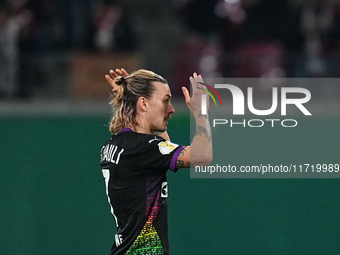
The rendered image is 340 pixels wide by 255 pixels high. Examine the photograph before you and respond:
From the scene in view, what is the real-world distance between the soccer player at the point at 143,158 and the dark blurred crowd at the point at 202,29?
142 inches

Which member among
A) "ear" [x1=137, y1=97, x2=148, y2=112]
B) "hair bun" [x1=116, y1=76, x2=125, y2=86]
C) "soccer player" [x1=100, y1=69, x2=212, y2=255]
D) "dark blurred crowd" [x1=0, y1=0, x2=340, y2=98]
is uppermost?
"dark blurred crowd" [x1=0, y1=0, x2=340, y2=98]

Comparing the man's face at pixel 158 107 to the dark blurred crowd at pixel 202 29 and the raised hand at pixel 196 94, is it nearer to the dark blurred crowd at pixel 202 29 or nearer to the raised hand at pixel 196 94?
the raised hand at pixel 196 94

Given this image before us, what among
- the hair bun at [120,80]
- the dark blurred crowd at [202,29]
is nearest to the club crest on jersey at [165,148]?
the hair bun at [120,80]

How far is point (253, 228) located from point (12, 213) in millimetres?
2286

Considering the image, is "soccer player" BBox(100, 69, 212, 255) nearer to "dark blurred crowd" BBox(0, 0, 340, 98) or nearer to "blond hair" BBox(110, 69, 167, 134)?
"blond hair" BBox(110, 69, 167, 134)

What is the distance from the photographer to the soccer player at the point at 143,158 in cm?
397

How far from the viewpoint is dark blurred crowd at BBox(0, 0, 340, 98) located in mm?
8227

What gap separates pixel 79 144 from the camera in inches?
262

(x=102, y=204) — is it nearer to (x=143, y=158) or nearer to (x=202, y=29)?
(x=143, y=158)

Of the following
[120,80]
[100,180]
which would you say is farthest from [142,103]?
[100,180]

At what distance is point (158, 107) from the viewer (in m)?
4.10

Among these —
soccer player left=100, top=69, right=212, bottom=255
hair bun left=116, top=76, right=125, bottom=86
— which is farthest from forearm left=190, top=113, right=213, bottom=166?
hair bun left=116, top=76, right=125, bottom=86

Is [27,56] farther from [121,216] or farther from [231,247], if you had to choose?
[121,216]

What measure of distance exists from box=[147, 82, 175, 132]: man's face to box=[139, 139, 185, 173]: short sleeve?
180 millimetres
